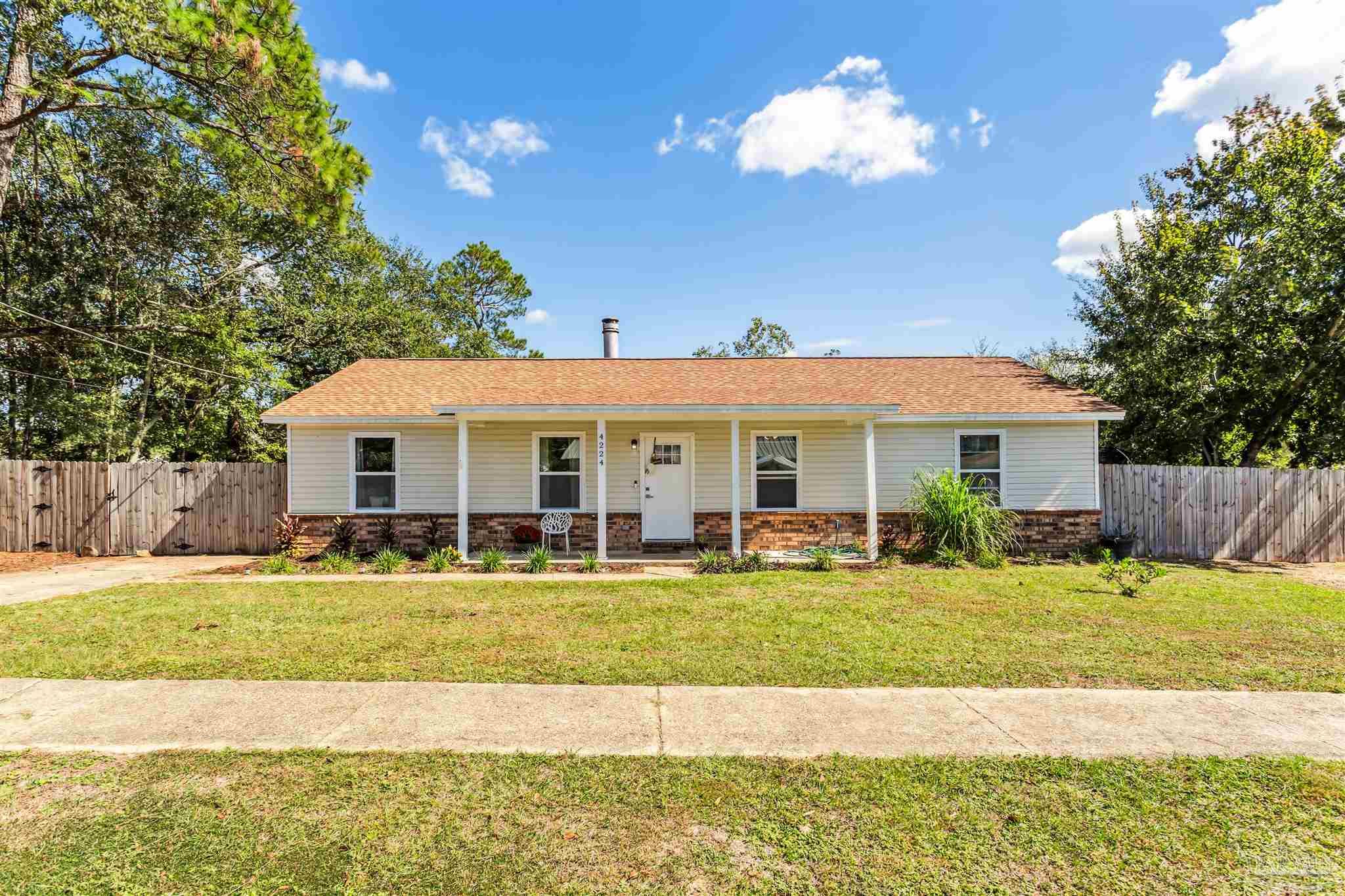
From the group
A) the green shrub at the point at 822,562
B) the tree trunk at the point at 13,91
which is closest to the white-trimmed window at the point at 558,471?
the green shrub at the point at 822,562

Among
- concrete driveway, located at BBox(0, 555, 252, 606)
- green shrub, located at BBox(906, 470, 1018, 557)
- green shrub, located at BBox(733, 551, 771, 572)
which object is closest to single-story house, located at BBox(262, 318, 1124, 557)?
green shrub, located at BBox(906, 470, 1018, 557)

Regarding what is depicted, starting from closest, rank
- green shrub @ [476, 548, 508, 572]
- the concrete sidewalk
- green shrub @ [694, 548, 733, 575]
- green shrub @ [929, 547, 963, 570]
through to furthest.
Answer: the concrete sidewalk
green shrub @ [694, 548, 733, 575]
green shrub @ [476, 548, 508, 572]
green shrub @ [929, 547, 963, 570]

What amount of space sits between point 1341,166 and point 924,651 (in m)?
16.3

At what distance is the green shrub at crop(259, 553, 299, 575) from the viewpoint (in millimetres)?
10312

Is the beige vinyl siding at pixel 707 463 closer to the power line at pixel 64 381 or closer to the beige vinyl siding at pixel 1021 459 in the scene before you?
the beige vinyl siding at pixel 1021 459

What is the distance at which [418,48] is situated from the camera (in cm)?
1455

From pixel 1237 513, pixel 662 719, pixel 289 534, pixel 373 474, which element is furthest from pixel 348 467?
pixel 1237 513

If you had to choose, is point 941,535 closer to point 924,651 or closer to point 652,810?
point 924,651

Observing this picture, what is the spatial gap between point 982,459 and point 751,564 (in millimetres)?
5725

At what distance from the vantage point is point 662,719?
160 inches

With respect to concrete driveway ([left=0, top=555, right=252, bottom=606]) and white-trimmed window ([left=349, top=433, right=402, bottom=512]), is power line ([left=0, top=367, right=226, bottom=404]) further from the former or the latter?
white-trimmed window ([left=349, top=433, right=402, bottom=512])

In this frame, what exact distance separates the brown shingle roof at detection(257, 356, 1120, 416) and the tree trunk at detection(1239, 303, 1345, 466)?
4.44 m

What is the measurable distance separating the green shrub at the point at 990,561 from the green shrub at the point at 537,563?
298 inches

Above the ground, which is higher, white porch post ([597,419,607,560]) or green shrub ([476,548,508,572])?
white porch post ([597,419,607,560])
